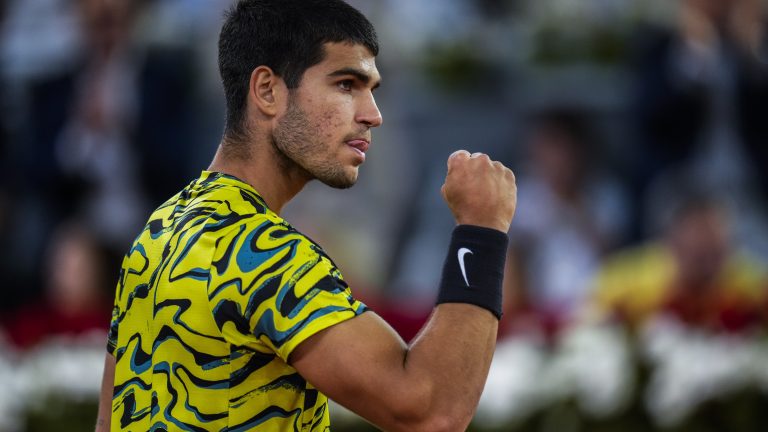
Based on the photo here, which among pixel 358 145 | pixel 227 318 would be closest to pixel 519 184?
pixel 358 145

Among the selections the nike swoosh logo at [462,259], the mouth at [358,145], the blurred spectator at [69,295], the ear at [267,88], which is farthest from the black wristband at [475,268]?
the blurred spectator at [69,295]

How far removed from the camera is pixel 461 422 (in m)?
2.69

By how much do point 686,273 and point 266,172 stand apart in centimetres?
448

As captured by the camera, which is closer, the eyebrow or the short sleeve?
the short sleeve

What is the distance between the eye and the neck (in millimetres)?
227

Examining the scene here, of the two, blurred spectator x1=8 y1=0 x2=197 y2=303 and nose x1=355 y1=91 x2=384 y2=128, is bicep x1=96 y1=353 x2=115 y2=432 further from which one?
blurred spectator x1=8 y1=0 x2=197 y2=303

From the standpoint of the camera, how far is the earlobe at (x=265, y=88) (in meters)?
3.05

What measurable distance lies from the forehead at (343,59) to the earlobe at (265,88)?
97mm

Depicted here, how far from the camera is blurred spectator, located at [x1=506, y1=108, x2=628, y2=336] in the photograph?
8.48 meters

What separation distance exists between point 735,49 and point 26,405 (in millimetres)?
4972

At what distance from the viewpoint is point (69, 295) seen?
9.16 meters

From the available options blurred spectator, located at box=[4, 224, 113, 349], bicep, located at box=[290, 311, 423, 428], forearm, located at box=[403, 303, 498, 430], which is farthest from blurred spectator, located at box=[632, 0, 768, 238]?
bicep, located at box=[290, 311, 423, 428]

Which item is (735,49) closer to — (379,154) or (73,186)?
(379,154)

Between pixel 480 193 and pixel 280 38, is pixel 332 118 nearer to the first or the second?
pixel 280 38
